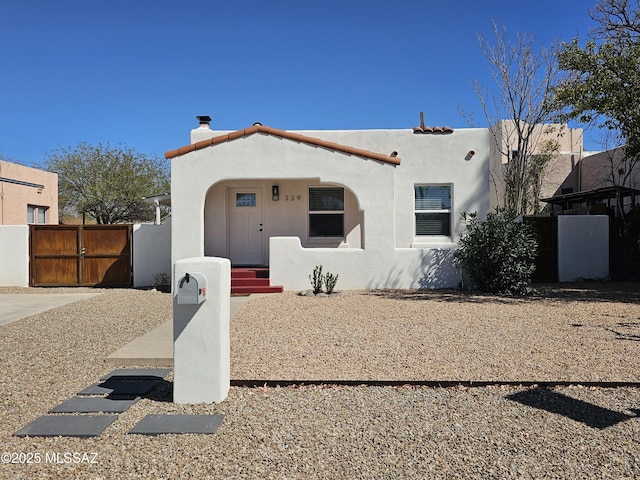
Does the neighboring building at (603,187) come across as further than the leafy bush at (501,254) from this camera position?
Yes

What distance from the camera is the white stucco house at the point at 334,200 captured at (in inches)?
517

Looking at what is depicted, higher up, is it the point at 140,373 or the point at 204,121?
the point at 204,121

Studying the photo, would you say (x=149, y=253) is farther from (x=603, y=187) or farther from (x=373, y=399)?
(x=603, y=187)

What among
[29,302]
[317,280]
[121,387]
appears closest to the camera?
[121,387]

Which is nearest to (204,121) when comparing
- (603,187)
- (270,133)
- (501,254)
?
(270,133)

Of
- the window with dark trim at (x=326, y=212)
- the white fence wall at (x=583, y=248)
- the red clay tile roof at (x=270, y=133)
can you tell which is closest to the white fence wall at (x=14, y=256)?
the red clay tile roof at (x=270, y=133)

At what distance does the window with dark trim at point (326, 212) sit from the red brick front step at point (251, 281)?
2.17 metres

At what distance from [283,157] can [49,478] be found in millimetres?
10470

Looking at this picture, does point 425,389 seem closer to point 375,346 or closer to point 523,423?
point 523,423

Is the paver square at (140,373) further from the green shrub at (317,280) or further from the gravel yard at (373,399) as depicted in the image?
the green shrub at (317,280)

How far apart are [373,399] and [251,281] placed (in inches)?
340

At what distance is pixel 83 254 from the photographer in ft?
49.4

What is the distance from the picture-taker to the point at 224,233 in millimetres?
14859

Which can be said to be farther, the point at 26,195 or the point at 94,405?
the point at 26,195
